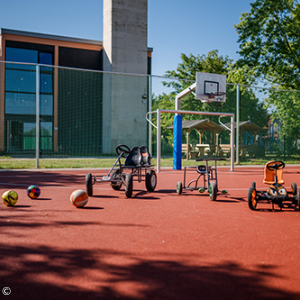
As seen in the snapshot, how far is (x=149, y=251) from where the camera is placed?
11.5ft

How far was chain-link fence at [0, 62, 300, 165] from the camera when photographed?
1662 centimetres

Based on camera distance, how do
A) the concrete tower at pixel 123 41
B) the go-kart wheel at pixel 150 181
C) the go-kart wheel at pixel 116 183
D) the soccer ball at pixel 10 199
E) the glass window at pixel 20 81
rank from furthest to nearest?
the concrete tower at pixel 123 41 → the glass window at pixel 20 81 → the go-kart wheel at pixel 116 183 → the go-kart wheel at pixel 150 181 → the soccer ball at pixel 10 199

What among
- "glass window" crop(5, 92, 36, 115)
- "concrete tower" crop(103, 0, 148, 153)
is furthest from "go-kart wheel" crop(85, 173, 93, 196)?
"glass window" crop(5, 92, 36, 115)

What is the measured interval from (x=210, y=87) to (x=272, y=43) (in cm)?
1182

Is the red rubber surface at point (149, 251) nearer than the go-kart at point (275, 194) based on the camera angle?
Yes

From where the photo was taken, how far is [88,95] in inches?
778

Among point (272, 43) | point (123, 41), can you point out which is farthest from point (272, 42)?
point (123, 41)

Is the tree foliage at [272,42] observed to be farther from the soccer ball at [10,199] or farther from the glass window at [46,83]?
the soccer ball at [10,199]

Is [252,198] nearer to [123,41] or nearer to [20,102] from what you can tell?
[20,102]

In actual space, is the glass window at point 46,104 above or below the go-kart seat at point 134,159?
above

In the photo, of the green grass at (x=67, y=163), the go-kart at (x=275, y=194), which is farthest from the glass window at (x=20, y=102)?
the go-kart at (x=275, y=194)

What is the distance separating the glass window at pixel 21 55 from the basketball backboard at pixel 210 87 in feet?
55.8

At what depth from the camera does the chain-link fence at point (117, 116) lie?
655 inches

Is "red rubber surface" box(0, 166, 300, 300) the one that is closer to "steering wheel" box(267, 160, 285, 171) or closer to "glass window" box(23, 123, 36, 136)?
"steering wheel" box(267, 160, 285, 171)
